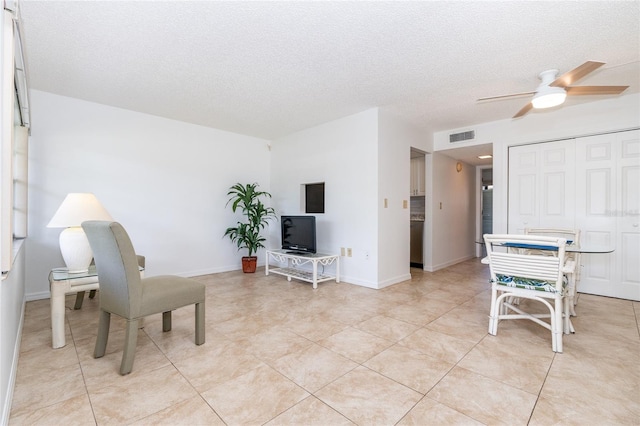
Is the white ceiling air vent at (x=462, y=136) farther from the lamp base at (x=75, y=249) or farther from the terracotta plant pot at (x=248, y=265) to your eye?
the lamp base at (x=75, y=249)

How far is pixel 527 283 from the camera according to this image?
237 centimetres

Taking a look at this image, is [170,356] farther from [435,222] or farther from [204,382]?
[435,222]

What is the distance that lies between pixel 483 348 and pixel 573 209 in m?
2.98

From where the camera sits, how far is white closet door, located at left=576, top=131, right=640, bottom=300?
3.54 m

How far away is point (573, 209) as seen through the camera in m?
3.94

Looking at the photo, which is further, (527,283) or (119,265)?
(527,283)

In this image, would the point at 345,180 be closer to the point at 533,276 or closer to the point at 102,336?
the point at 533,276

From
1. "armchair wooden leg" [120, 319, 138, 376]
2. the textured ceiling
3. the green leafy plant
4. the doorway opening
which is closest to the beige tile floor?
"armchair wooden leg" [120, 319, 138, 376]

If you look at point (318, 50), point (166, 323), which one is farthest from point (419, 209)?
point (166, 323)

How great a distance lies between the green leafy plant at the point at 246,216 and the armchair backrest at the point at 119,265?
3.03 meters

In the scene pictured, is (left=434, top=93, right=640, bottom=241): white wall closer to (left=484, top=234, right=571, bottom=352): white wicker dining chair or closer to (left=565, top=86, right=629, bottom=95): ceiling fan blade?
(left=565, top=86, right=629, bottom=95): ceiling fan blade

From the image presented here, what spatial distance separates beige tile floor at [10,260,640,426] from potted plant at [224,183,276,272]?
199cm

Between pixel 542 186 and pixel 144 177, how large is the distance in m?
5.84

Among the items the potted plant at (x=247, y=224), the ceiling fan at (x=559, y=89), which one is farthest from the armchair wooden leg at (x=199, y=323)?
the ceiling fan at (x=559, y=89)
